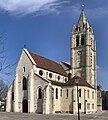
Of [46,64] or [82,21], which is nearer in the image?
[46,64]

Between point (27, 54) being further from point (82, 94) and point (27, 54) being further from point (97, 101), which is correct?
point (97, 101)

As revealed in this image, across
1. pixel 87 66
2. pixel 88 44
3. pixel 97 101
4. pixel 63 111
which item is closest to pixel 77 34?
pixel 88 44

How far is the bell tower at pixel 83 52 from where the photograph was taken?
74.6m

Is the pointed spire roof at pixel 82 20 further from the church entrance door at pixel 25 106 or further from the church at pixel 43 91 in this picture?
the church entrance door at pixel 25 106

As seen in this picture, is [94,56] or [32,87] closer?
[32,87]

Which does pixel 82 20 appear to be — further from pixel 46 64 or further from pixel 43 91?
pixel 43 91

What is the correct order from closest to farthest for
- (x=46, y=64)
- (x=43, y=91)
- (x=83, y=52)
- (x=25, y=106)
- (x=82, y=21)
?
(x=43, y=91) → (x=25, y=106) → (x=46, y=64) → (x=83, y=52) → (x=82, y=21)

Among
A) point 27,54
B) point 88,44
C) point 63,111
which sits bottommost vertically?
point 63,111

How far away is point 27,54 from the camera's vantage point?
60281 millimetres

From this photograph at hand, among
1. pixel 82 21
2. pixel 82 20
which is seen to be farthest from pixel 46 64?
pixel 82 20

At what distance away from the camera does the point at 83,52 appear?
76.4 meters

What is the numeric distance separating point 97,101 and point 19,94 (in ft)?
89.9

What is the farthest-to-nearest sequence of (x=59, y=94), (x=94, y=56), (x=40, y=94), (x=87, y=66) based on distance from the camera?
(x=94, y=56) < (x=87, y=66) < (x=59, y=94) < (x=40, y=94)

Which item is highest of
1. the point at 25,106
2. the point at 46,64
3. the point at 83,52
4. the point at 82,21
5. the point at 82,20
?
the point at 82,20
